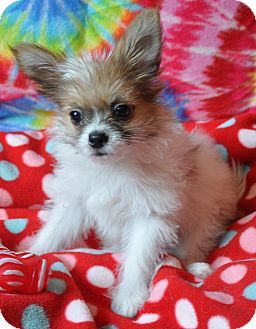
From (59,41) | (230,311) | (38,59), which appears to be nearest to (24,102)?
(59,41)

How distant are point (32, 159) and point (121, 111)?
128 centimetres

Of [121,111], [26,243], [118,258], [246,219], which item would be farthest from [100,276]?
[246,219]

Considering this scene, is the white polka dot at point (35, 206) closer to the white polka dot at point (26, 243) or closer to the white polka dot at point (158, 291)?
the white polka dot at point (26, 243)

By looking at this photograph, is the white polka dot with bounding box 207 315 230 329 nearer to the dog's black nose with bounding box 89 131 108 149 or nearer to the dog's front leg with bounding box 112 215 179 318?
the dog's front leg with bounding box 112 215 179 318

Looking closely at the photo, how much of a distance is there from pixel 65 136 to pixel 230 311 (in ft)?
3.74

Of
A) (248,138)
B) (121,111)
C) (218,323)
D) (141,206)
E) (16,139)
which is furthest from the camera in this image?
(16,139)

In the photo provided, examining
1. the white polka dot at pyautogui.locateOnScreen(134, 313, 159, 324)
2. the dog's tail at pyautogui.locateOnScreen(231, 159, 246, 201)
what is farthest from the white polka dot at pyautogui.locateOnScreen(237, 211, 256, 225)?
the white polka dot at pyautogui.locateOnScreen(134, 313, 159, 324)

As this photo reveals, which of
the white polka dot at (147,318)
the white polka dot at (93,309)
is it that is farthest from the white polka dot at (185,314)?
the white polka dot at (93,309)

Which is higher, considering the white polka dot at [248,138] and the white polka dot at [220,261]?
the white polka dot at [248,138]

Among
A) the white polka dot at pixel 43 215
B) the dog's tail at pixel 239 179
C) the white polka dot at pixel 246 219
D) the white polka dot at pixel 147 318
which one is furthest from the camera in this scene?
the dog's tail at pixel 239 179

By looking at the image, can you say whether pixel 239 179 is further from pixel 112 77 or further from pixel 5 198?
pixel 5 198

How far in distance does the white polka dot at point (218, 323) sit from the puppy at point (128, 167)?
0.40 metres

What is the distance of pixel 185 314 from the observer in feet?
7.52

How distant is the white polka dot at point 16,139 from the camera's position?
3.64 metres
